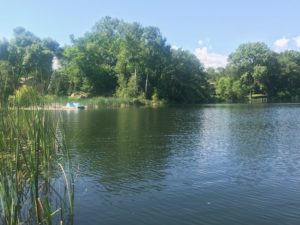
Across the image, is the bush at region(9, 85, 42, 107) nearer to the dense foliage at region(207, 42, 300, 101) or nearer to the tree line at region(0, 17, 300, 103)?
the tree line at region(0, 17, 300, 103)

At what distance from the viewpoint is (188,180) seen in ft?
55.2

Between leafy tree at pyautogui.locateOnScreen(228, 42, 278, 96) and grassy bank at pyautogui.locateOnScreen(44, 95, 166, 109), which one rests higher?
leafy tree at pyautogui.locateOnScreen(228, 42, 278, 96)

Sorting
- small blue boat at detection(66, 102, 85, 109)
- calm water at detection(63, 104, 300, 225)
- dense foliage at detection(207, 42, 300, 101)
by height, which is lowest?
calm water at detection(63, 104, 300, 225)

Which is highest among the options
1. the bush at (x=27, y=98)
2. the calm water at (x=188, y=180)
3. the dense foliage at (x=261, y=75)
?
the dense foliage at (x=261, y=75)

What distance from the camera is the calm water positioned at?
1246cm

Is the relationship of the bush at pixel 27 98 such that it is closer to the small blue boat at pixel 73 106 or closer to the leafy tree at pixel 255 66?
the small blue boat at pixel 73 106

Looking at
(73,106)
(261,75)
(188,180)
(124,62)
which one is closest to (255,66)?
(261,75)

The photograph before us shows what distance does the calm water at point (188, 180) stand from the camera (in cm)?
1246

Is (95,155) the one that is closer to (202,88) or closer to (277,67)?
(202,88)

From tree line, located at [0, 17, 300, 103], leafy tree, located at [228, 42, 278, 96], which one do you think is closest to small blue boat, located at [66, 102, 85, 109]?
tree line, located at [0, 17, 300, 103]

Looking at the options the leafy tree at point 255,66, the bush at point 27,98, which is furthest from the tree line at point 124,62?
the bush at point 27,98

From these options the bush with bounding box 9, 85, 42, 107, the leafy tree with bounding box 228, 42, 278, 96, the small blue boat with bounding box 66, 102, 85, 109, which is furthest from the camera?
the leafy tree with bounding box 228, 42, 278, 96

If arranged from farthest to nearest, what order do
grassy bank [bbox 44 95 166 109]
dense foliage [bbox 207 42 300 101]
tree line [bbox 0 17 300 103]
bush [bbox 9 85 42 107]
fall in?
dense foliage [bbox 207 42 300 101] < tree line [bbox 0 17 300 103] < grassy bank [bbox 44 95 166 109] < bush [bbox 9 85 42 107]

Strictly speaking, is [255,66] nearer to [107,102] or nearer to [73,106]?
[107,102]
